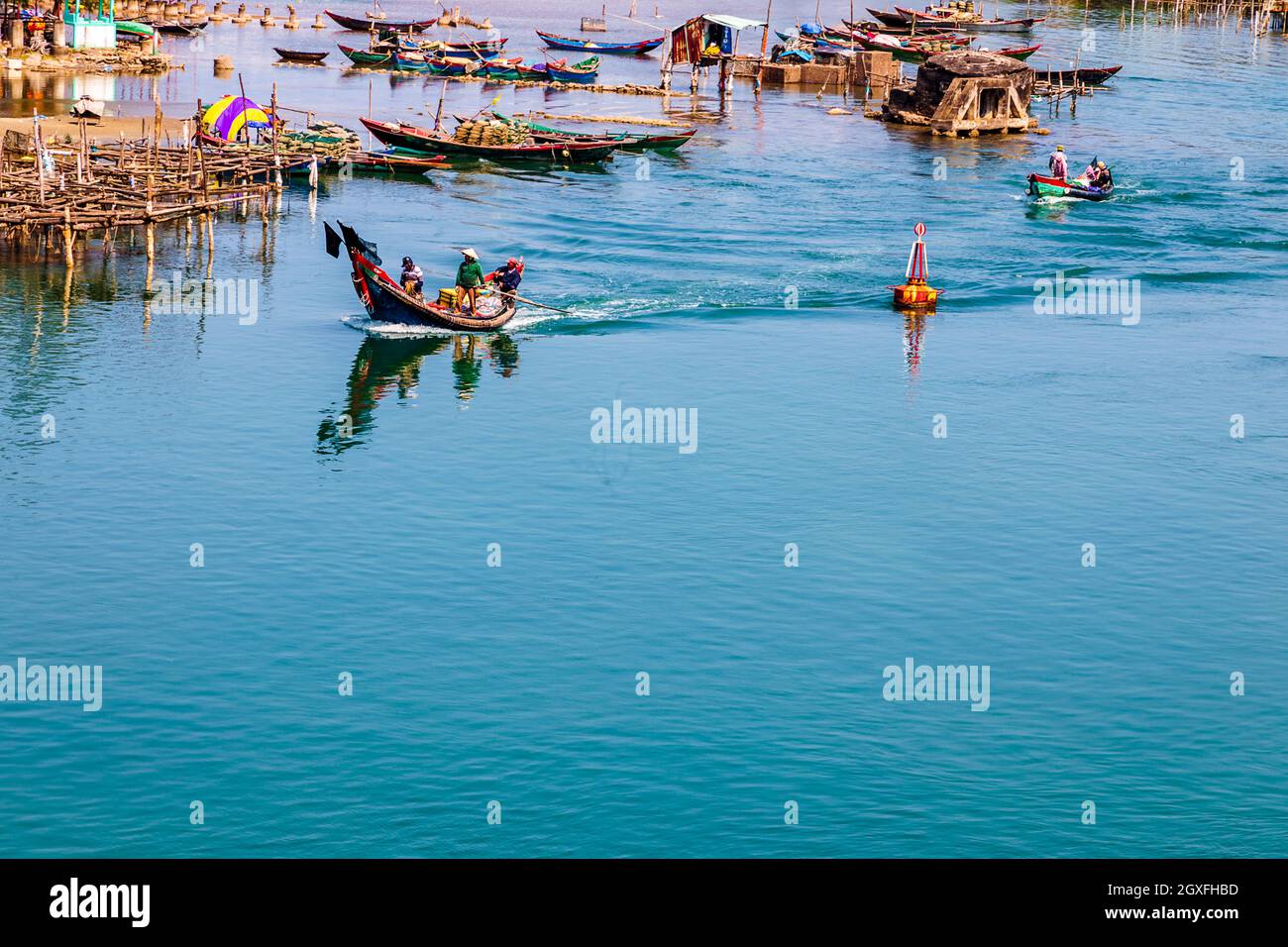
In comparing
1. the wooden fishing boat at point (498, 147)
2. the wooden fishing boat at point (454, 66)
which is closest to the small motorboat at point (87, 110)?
the wooden fishing boat at point (498, 147)

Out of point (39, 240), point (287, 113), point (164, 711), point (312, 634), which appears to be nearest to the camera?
point (164, 711)

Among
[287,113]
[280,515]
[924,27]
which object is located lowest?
[280,515]

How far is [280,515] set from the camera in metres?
39.1

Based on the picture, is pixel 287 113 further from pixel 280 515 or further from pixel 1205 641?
pixel 1205 641

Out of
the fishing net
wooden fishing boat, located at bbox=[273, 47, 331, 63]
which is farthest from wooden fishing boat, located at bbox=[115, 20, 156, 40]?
the fishing net

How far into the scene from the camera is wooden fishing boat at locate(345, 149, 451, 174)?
3140 inches

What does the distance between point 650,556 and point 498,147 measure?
51.8 m

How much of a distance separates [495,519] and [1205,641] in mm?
16698

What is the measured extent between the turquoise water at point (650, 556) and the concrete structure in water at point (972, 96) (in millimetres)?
34892

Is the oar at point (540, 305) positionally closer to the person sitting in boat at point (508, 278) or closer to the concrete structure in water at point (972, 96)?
the person sitting in boat at point (508, 278)

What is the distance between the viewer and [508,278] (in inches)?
2058

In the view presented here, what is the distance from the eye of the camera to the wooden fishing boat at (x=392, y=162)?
262 feet
